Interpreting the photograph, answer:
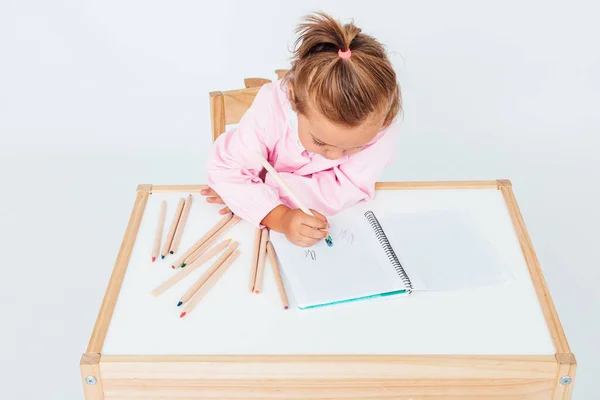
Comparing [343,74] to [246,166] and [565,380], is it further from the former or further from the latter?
[565,380]

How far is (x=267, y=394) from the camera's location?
1408 mm

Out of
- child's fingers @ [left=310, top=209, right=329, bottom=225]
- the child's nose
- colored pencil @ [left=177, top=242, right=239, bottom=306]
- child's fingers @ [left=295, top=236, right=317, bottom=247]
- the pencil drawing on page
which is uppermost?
the child's nose

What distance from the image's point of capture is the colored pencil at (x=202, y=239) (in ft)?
5.24

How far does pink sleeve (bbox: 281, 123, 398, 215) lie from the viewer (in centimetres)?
177

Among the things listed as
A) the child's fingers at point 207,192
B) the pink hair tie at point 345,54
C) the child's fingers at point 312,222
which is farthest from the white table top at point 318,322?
the pink hair tie at point 345,54

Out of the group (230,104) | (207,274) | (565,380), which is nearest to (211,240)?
(207,274)

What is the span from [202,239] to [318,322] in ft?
1.09

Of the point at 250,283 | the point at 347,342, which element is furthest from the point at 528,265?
the point at 250,283

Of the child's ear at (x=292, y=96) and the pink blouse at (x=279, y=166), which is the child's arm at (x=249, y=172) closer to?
the pink blouse at (x=279, y=166)

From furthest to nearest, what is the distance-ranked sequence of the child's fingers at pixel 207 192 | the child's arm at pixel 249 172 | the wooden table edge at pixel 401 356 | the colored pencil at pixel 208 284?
the child's fingers at pixel 207 192
the child's arm at pixel 249 172
the colored pencil at pixel 208 284
the wooden table edge at pixel 401 356

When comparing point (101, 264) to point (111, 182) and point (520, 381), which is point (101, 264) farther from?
point (520, 381)

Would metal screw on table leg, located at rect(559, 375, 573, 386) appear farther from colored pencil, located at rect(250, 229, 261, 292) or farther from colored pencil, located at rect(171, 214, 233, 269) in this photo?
colored pencil, located at rect(171, 214, 233, 269)

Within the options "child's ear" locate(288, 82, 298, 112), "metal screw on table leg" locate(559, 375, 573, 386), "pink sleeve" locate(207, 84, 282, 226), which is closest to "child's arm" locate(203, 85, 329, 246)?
"pink sleeve" locate(207, 84, 282, 226)

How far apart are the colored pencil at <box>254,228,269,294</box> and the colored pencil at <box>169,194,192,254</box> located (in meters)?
0.16
